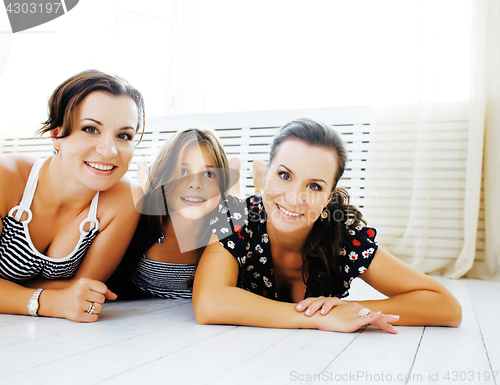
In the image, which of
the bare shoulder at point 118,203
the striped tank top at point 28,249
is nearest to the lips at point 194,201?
the bare shoulder at point 118,203

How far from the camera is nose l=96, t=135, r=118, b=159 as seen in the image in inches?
41.6

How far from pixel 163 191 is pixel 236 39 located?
78.0 inches

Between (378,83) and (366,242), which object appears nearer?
(366,242)

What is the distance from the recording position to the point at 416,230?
7.58 ft

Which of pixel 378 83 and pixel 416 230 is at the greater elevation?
pixel 378 83

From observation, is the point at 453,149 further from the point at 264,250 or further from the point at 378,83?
the point at 264,250

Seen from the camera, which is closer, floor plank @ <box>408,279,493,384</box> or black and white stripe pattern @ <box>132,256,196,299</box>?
floor plank @ <box>408,279,493,384</box>

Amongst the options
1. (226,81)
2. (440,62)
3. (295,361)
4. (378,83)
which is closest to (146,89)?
(226,81)

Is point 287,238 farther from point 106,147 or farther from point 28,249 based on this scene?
point 28,249

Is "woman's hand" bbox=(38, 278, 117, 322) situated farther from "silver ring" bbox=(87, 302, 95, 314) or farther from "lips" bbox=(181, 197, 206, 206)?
"lips" bbox=(181, 197, 206, 206)

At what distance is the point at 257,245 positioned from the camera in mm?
1158

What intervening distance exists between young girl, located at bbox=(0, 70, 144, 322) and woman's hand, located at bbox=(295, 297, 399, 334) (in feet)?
1.68

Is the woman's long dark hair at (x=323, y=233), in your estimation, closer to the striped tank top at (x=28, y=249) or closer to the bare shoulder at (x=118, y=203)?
the bare shoulder at (x=118, y=203)

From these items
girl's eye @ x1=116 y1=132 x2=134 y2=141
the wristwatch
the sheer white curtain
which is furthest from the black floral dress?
the sheer white curtain
